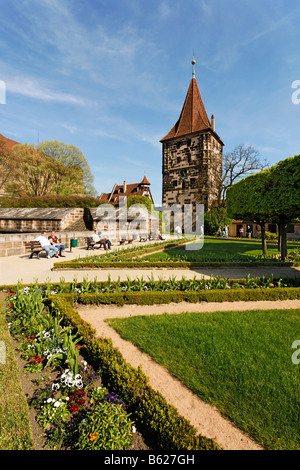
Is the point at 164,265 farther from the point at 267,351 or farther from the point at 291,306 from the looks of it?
the point at 267,351

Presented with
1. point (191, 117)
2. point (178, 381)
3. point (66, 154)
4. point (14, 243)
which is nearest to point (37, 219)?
point (14, 243)

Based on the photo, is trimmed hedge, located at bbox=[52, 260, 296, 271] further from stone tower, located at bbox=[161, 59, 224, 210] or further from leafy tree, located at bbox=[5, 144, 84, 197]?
stone tower, located at bbox=[161, 59, 224, 210]

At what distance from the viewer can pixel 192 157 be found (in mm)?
36781

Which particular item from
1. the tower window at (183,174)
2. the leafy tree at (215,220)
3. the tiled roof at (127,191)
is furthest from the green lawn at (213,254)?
the tiled roof at (127,191)

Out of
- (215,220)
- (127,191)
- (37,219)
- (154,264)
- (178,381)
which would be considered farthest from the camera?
(127,191)

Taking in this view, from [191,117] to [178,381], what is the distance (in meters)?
43.1

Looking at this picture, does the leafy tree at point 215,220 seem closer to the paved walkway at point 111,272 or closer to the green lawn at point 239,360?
the paved walkway at point 111,272

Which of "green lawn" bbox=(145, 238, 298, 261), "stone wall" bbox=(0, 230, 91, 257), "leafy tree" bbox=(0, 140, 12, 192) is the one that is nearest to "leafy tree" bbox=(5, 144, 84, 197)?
"leafy tree" bbox=(0, 140, 12, 192)

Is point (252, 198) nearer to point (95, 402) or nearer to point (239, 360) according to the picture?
point (239, 360)

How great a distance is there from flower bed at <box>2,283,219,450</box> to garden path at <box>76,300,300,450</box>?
0.30m

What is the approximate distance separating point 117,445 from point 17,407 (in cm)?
114

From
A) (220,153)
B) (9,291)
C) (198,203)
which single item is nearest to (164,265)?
(9,291)

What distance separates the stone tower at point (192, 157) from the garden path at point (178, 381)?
30408mm

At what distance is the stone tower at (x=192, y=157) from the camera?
35.1m
